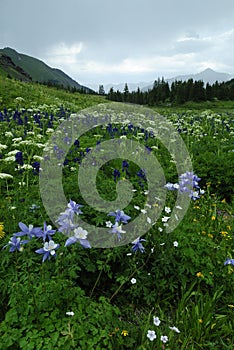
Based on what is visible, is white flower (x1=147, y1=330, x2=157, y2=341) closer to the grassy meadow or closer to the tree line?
the grassy meadow

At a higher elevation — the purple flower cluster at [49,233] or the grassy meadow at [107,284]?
the purple flower cluster at [49,233]

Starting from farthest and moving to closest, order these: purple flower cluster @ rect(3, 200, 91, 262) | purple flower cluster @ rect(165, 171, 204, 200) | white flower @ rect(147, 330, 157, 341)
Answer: purple flower cluster @ rect(165, 171, 204, 200) < white flower @ rect(147, 330, 157, 341) < purple flower cluster @ rect(3, 200, 91, 262)

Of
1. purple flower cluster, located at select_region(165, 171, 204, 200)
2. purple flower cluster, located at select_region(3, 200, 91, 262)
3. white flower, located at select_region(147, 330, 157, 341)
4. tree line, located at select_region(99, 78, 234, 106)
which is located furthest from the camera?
tree line, located at select_region(99, 78, 234, 106)

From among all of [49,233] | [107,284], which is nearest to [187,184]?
[107,284]

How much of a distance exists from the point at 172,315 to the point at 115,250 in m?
0.92

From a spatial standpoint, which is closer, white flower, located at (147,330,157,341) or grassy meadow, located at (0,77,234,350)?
grassy meadow, located at (0,77,234,350)

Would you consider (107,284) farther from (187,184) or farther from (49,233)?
(187,184)

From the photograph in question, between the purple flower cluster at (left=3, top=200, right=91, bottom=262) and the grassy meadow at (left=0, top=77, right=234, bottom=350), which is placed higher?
the purple flower cluster at (left=3, top=200, right=91, bottom=262)

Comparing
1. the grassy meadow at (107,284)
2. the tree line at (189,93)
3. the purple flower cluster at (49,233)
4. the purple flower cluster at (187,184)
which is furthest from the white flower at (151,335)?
the tree line at (189,93)

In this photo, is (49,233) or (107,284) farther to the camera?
(107,284)

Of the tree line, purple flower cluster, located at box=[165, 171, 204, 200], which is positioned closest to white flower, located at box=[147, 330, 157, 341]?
purple flower cluster, located at box=[165, 171, 204, 200]

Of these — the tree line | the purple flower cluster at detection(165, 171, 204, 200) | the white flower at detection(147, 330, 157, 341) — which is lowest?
the white flower at detection(147, 330, 157, 341)

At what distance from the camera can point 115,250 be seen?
2.67m

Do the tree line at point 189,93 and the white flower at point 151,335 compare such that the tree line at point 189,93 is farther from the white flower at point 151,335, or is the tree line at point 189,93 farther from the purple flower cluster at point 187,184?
the white flower at point 151,335
